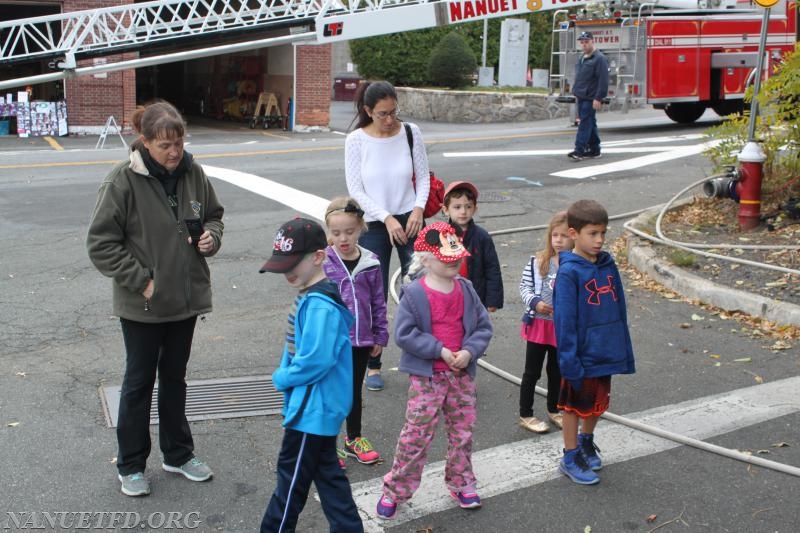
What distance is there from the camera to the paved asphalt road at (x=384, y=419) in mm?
4301

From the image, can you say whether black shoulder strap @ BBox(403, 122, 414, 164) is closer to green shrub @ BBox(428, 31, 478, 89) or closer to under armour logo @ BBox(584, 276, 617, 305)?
under armour logo @ BBox(584, 276, 617, 305)

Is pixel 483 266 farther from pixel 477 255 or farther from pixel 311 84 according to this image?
pixel 311 84

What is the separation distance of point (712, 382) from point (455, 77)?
2417cm

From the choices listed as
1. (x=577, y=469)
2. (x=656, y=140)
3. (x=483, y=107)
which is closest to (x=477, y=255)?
(x=577, y=469)

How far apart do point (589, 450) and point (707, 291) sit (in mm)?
3312

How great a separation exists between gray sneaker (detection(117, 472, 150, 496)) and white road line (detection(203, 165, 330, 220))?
20.8ft

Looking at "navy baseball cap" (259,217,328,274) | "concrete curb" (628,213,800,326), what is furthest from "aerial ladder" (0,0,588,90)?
"navy baseball cap" (259,217,328,274)

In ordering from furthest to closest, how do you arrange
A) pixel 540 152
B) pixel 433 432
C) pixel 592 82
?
pixel 540 152, pixel 592 82, pixel 433 432

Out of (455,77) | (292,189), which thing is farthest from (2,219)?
(455,77)

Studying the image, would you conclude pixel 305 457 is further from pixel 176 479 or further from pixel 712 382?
pixel 712 382

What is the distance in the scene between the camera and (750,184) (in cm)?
895

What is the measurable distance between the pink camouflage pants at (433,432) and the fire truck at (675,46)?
15838 mm

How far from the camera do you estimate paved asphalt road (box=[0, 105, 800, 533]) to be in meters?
4.30

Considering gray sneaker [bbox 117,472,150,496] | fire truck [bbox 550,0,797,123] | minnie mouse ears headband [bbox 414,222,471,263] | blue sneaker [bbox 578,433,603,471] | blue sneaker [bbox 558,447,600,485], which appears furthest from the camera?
fire truck [bbox 550,0,797,123]
